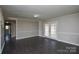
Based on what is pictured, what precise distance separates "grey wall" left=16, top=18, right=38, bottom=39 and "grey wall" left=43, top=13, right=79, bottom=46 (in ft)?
13.2

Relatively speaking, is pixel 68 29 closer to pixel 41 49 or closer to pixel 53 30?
pixel 53 30

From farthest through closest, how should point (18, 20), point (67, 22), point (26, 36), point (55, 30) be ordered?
point (26, 36) → point (18, 20) → point (55, 30) → point (67, 22)

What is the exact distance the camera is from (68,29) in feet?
21.7

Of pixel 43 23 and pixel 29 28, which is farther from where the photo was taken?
pixel 43 23

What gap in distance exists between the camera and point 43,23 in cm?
1112

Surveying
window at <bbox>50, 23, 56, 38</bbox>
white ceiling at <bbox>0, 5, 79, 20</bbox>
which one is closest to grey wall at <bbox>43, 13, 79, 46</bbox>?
window at <bbox>50, 23, 56, 38</bbox>

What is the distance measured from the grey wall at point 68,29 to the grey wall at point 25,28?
4014 millimetres

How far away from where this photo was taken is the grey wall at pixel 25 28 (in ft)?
29.4

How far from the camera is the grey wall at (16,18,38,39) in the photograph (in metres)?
8.97

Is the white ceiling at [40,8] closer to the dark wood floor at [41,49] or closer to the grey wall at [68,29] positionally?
the grey wall at [68,29]
